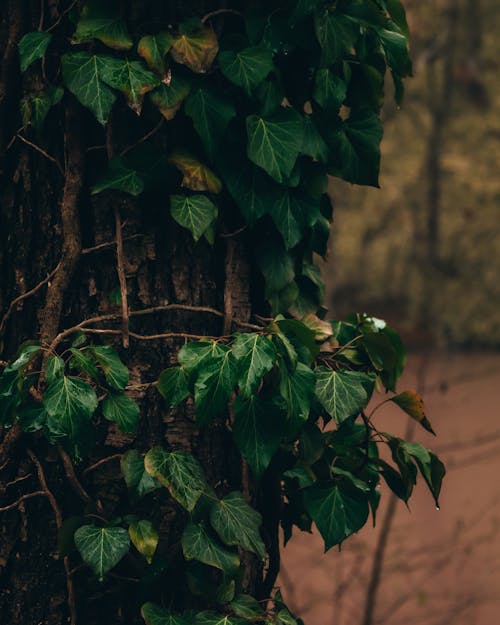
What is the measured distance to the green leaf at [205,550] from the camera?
1.46 m

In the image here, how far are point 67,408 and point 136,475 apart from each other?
195 mm

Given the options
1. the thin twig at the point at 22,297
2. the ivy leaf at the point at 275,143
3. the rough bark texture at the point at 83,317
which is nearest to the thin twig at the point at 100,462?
the rough bark texture at the point at 83,317

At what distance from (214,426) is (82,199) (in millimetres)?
498

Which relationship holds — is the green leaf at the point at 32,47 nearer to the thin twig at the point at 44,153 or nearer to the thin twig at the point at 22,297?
the thin twig at the point at 44,153

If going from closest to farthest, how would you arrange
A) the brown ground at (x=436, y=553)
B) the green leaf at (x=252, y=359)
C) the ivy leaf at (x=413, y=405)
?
the green leaf at (x=252, y=359) < the ivy leaf at (x=413, y=405) < the brown ground at (x=436, y=553)

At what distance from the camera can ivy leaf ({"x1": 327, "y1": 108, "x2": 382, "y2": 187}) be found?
166 cm

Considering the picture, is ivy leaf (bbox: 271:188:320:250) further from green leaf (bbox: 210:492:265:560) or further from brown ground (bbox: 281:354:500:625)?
brown ground (bbox: 281:354:500:625)

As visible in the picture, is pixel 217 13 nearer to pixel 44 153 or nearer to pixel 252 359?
pixel 44 153

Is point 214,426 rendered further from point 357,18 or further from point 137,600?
point 357,18

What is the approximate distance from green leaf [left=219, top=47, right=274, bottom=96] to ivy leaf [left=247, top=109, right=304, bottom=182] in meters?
0.06

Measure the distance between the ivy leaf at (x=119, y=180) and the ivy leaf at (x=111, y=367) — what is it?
0.95 ft

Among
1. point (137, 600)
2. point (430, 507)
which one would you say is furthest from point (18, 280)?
point (430, 507)

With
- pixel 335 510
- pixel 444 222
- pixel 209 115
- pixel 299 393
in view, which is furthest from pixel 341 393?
pixel 444 222

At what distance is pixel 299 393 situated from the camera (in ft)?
4.83
